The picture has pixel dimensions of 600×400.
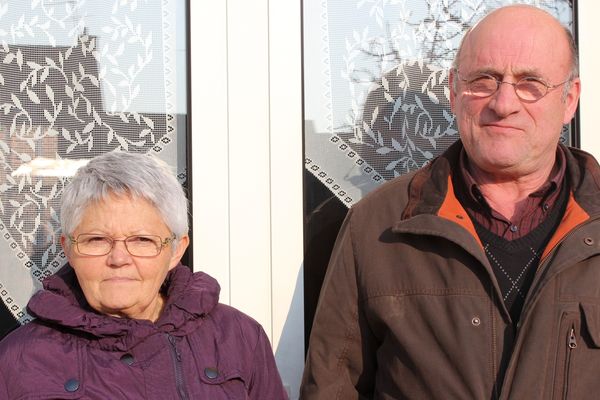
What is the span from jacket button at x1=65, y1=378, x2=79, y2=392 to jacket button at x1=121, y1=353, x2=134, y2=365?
11 centimetres

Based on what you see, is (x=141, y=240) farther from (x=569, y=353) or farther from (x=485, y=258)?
(x=569, y=353)

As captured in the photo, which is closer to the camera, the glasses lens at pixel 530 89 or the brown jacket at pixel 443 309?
the brown jacket at pixel 443 309

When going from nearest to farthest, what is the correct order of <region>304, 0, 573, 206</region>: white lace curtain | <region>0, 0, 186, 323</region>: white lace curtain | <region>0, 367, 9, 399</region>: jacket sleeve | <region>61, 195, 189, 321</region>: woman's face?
<region>0, 367, 9, 399</region>: jacket sleeve, <region>61, 195, 189, 321</region>: woman's face, <region>0, 0, 186, 323</region>: white lace curtain, <region>304, 0, 573, 206</region>: white lace curtain

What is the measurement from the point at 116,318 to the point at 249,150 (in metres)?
0.79

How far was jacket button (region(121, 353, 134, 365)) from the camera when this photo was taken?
1.86 meters

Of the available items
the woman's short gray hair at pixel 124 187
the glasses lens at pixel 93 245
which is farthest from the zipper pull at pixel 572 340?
the glasses lens at pixel 93 245

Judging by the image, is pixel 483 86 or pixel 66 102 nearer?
pixel 483 86

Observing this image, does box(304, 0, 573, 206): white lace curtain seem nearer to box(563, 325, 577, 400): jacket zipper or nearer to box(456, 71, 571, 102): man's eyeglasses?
box(456, 71, 571, 102): man's eyeglasses

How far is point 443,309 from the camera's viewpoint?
2008 mm

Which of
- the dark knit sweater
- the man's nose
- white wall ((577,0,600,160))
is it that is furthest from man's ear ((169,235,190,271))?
white wall ((577,0,600,160))

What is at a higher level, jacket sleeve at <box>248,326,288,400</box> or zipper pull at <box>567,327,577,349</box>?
zipper pull at <box>567,327,577,349</box>

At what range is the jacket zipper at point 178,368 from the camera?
1874mm

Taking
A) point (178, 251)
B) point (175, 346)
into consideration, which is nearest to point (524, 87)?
point (178, 251)

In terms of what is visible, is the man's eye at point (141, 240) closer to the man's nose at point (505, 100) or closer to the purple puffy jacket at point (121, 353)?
the purple puffy jacket at point (121, 353)
